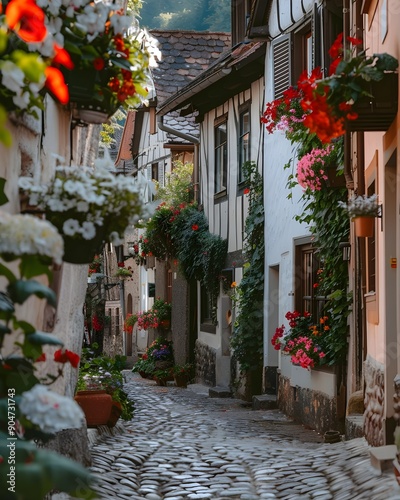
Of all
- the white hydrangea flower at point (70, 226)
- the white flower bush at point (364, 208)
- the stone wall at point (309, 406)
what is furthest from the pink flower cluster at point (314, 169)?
the white hydrangea flower at point (70, 226)

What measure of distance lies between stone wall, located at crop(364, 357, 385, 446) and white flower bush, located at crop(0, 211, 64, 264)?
18.0 feet

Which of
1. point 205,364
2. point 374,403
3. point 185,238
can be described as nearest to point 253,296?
point 205,364

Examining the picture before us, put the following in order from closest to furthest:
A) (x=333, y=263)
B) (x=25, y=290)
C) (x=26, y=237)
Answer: (x=26, y=237) → (x=25, y=290) → (x=333, y=263)

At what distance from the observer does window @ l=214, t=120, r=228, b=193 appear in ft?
60.9

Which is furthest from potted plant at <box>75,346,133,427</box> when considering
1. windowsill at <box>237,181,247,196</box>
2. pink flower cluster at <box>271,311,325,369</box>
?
windowsill at <box>237,181,247,196</box>

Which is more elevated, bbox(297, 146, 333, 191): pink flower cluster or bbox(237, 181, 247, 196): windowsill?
bbox(237, 181, 247, 196): windowsill

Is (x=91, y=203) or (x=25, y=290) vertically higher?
(x=91, y=203)

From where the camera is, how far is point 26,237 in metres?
2.98

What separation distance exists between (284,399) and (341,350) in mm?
2915

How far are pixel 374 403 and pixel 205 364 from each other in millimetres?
11149

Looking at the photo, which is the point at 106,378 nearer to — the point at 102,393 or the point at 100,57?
the point at 102,393

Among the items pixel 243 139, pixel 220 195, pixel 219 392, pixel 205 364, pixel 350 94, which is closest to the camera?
pixel 350 94

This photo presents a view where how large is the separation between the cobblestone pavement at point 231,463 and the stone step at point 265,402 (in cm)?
116

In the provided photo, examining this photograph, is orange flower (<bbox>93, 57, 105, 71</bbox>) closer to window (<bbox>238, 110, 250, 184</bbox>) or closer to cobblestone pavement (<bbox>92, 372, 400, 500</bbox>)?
cobblestone pavement (<bbox>92, 372, 400, 500</bbox>)
